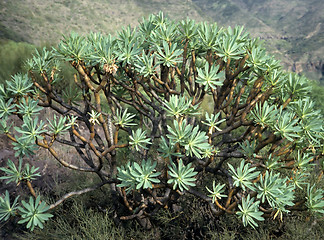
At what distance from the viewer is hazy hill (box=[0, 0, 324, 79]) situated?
34.8 meters

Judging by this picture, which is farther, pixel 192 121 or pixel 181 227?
pixel 181 227

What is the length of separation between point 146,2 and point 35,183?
66544mm

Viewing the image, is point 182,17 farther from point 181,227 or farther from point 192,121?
point 181,227

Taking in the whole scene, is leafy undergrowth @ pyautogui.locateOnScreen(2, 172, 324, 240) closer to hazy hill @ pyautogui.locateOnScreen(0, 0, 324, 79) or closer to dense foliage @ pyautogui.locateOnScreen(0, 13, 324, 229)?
dense foliage @ pyautogui.locateOnScreen(0, 13, 324, 229)

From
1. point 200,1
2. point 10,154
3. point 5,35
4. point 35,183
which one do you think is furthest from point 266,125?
point 200,1

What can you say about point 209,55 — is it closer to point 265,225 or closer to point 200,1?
point 265,225

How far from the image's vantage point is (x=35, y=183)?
11.3ft

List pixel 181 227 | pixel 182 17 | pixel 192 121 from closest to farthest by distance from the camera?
1. pixel 192 121
2. pixel 181 227
3. pixel 182 17

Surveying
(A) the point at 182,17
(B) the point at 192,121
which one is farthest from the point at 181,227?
(A) the point at 182,17

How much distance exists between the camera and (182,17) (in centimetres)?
3888

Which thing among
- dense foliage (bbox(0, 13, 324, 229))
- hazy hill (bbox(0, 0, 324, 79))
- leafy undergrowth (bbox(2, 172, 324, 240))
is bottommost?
hazy hill (bbox(0, 0, 324, 79))

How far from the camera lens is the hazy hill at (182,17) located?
1372 inches

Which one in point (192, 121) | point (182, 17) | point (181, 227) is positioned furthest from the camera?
point (182, 17)

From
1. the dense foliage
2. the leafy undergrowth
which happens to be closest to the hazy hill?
the dense foliage
